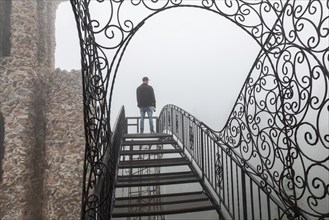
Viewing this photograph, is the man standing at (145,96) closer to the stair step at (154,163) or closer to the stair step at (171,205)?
the stair step at (154,163)

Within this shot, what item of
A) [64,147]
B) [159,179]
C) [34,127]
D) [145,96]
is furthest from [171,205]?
[34,127]

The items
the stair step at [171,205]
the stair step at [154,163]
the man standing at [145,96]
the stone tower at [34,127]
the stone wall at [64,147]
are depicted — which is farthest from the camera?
the man standing at [145,96]

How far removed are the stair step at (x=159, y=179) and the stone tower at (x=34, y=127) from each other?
324cm

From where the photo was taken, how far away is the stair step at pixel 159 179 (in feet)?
16.3

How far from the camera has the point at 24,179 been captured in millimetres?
7348

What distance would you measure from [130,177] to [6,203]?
3917mm

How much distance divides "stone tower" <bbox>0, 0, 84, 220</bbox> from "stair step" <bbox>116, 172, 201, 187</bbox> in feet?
10.6

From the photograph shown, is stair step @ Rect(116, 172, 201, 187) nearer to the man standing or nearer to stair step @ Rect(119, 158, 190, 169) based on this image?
stair step @ Rect(119, 158, 190, 169)

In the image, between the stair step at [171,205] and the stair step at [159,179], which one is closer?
the stair step at [171,205]

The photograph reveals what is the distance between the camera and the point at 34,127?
8.10 m

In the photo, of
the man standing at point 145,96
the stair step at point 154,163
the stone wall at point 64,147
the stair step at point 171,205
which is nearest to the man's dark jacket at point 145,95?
the man standing at point 145,96

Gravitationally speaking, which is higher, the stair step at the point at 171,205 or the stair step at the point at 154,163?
the stair step at the point at 154,163

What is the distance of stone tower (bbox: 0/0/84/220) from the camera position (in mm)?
7340

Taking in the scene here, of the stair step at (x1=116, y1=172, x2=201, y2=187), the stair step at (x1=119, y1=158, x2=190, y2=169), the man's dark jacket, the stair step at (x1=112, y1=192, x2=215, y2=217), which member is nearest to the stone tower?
the man's dark jacket
